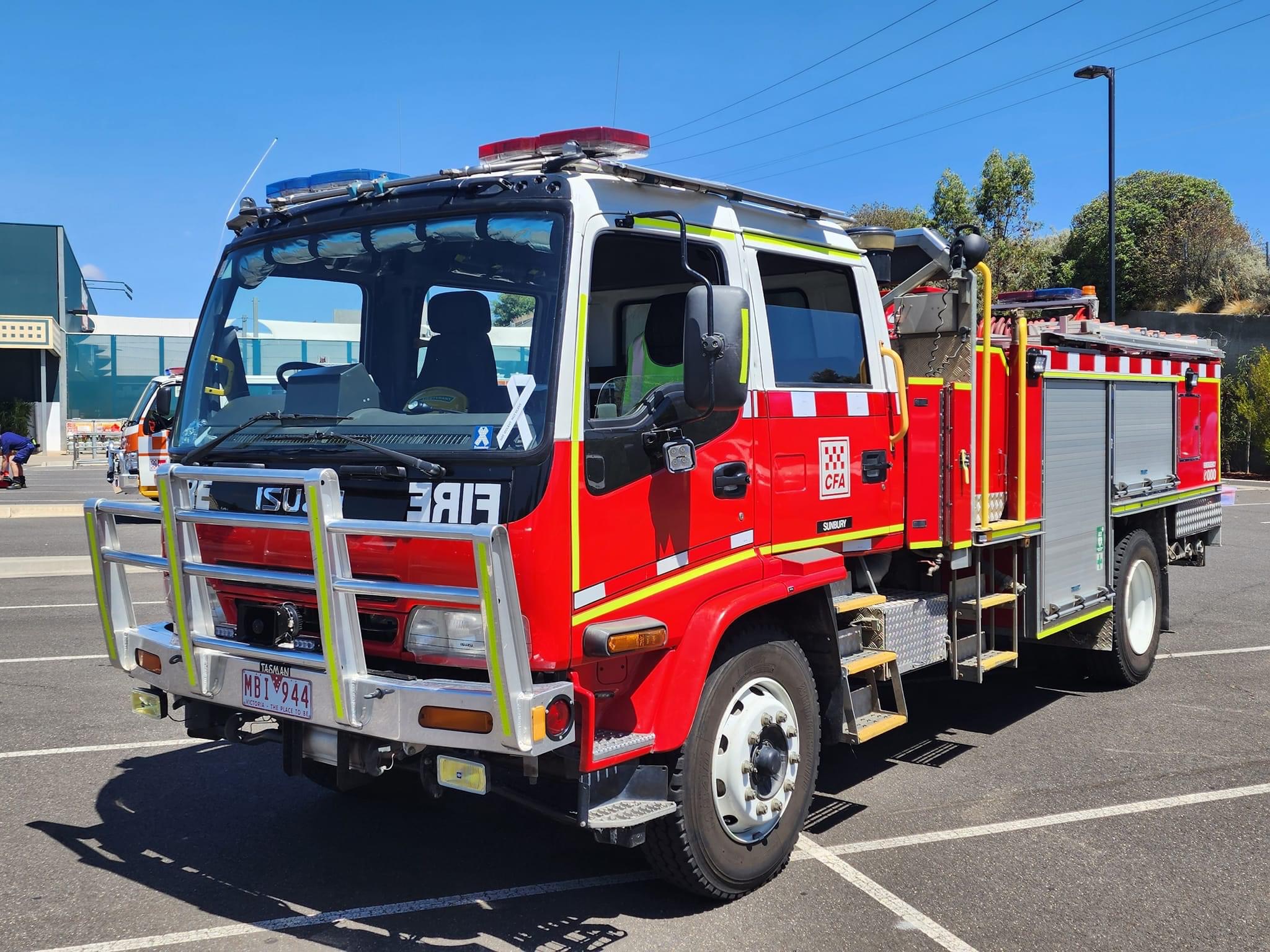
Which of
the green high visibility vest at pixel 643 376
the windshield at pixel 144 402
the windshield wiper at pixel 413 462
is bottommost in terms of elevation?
the windshield wiper at pixel 413 462

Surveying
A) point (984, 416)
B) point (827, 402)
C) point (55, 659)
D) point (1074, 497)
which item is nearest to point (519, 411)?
point (827, 402)

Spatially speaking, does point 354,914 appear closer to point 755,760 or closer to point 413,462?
point 755,760

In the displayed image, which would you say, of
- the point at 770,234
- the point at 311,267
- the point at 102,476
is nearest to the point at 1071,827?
the point at 770,234

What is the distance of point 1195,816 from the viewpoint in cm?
534

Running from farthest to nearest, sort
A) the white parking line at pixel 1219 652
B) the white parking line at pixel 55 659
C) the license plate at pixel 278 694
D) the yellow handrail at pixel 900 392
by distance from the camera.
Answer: the white parking line at pixel 1219 652 < the white parking line at pixel 55 659 < the yellow handrail at pixel 900 392 < the license plate at pixel 278 694

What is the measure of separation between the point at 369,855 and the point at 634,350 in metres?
Result: 2.42

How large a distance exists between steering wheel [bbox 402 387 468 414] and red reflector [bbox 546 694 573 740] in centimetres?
104

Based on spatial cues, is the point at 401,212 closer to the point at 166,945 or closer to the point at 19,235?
the point at 166,945

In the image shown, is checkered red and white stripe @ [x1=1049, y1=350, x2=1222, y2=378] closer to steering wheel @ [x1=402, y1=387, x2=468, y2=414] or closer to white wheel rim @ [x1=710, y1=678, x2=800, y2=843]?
white wheel rim @ [x1=710, y1=678, x2=800, y2=843]

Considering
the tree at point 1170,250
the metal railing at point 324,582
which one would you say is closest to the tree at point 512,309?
the metal railing at point 324,582

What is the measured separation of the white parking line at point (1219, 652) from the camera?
8906mm

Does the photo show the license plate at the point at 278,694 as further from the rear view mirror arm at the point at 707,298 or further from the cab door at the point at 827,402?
the cab door at the point at 827,402

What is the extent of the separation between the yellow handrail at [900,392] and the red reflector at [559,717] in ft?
7.99

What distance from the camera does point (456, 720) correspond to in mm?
3537
